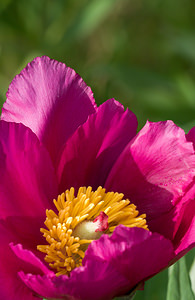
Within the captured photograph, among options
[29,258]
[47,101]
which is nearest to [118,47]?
[47,101]

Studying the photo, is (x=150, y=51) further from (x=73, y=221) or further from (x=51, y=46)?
(x=73, y=221)

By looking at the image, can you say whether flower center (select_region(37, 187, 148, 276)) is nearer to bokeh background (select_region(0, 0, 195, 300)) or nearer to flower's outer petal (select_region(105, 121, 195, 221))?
flower's outer petal (select_region(105, 121, 195, 221))

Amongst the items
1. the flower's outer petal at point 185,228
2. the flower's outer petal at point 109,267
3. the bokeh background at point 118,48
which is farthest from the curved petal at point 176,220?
the bokeh background at point 118,48

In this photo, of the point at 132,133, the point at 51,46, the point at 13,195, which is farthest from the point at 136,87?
the point at 13,195

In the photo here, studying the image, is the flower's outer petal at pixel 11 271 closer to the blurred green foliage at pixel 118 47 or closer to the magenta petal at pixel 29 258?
the magenta petal at pixel 29 258

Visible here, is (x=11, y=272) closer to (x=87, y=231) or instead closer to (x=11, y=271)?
(x=11, y=271)

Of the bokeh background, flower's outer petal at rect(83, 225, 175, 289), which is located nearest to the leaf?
flower's outer petal at rect(83, 225, 175, 289)
